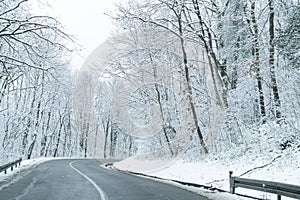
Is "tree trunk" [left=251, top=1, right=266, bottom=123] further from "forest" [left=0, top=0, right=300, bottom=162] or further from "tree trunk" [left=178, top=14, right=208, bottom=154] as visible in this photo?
"tree trunk" [left=178, top=14, right=208, bottom=154]

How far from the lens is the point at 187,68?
74.7 feet

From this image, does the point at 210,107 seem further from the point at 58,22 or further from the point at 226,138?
the point at 58,22

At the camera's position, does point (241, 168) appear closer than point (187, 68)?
Yes

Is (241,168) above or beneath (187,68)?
beneath

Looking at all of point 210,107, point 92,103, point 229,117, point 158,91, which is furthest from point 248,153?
point 92,103

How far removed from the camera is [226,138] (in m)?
22.2

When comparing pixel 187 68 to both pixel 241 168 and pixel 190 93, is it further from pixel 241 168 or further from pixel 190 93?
pixel 241 168

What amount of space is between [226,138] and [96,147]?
5468 cm

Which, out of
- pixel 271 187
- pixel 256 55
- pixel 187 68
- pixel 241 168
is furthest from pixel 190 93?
pixel 271 187

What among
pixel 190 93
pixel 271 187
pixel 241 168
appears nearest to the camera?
pixel 271 187

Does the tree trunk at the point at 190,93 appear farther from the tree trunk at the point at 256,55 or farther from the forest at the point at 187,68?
the tree trunk at the point at 256,55

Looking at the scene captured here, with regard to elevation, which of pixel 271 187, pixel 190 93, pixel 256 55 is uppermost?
pixel 256 55

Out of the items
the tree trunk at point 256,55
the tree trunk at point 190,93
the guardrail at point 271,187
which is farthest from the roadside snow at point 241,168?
the tree trunk at point 256,55

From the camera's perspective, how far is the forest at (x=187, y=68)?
47.1 ft
